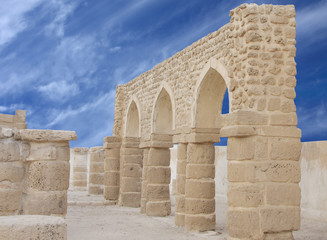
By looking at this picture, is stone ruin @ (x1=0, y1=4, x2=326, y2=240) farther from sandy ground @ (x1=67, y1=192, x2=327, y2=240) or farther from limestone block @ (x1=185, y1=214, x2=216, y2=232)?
sandy ground @ (x1=67, y1=192, x2=327, y2=240)

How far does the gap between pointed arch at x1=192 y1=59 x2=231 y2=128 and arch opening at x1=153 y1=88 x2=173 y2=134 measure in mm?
2613

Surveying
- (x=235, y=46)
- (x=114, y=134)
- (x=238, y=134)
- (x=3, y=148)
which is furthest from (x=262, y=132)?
(x=114, y=134)

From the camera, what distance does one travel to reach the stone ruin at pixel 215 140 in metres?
4.51

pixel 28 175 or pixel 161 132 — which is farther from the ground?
pixel 161 132

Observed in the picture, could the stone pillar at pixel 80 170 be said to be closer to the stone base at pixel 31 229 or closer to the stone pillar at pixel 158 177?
the stone pillar at pixel 158 177

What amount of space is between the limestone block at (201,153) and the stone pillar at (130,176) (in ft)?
16.4

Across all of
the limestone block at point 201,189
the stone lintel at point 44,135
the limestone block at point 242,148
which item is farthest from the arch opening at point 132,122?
the stone lintel at point 44,135

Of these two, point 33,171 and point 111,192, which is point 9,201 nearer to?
point 33,171

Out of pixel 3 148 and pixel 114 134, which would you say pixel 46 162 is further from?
pixel 114 134

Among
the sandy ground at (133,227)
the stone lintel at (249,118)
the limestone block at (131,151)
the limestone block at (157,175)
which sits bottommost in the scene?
the sandy ground at (133,227)

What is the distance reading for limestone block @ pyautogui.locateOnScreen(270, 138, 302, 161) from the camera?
20.9 feet

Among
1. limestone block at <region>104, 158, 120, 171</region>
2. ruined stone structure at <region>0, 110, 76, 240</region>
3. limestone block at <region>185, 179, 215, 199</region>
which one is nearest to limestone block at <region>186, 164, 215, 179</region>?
limestone block at <region>185, 179, 215, 199</region>

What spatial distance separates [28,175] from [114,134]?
34.7 ft

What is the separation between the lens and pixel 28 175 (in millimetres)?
4484
